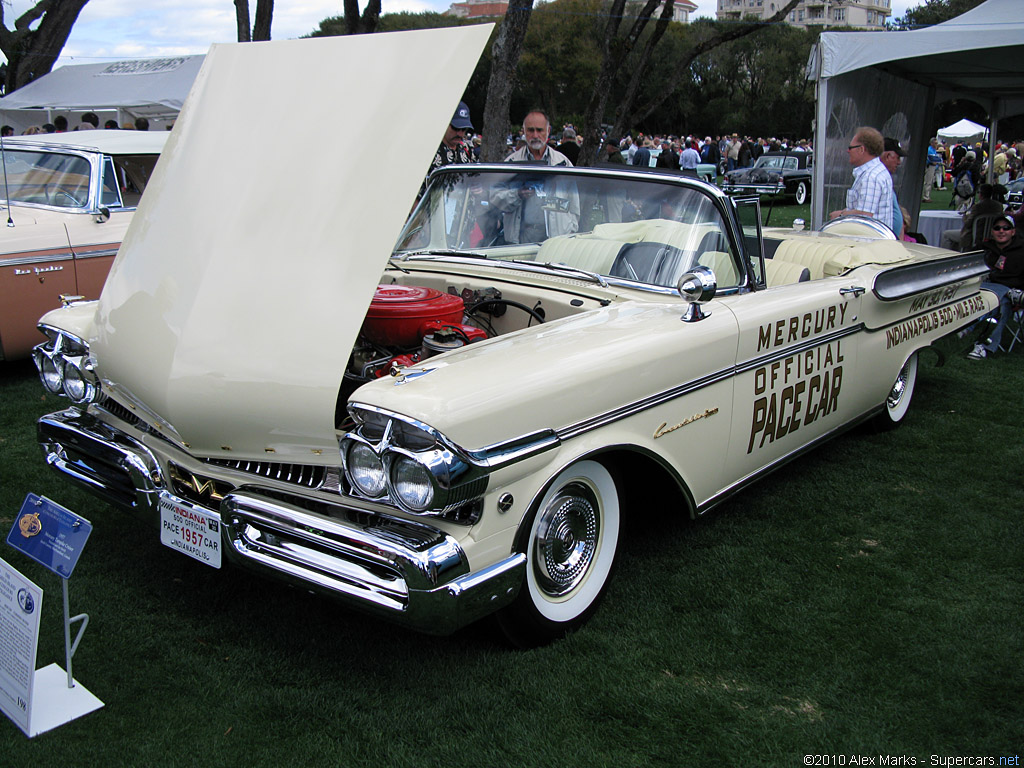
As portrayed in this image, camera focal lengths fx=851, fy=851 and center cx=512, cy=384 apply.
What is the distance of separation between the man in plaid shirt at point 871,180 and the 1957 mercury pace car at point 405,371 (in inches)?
123

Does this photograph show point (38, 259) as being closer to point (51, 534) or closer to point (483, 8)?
point (51, 534)

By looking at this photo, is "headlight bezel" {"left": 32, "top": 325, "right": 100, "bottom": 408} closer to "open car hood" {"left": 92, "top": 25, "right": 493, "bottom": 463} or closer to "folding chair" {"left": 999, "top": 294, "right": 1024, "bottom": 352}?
"open car hood" {"left": 92, "top": 25, "right": 493, "bottom": 463}

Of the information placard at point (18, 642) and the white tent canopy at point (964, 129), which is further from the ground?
the white tent canopy at point (964, 129)

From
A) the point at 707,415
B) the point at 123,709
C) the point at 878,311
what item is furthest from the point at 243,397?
the point at 878,311

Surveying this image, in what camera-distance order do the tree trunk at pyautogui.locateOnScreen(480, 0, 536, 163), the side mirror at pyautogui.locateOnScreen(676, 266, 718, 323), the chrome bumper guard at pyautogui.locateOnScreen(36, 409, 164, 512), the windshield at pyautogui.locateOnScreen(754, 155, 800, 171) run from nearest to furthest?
the chrome bumper guard at pyautogui.locateOnScreen(36, 409, 164, 512)
the side mirror at pyautogui.locateOnScreen(676, 266, 718, 323)
the tree trunk at pyautogui.locateOnScreen(480, 0, 536, 163)
the windshield at pyautogui.locateOnScreen(754, 155, 800, 171)

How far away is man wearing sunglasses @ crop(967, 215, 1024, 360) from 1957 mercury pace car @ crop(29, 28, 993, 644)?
14.1ft

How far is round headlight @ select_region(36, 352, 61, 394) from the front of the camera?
336cm

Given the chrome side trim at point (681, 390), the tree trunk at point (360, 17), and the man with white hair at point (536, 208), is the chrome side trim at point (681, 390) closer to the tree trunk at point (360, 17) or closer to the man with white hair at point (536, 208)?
the man with white hair at point (536, 208)

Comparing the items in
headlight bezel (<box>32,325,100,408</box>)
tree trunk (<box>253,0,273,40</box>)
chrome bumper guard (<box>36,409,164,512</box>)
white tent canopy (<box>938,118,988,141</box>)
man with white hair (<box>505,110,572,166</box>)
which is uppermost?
tree trunk (<box>253,0,273,40</box>)

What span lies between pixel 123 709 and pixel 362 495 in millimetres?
980

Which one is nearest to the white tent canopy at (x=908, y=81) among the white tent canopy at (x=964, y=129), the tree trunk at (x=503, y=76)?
the tree trunk at (x=503, y=76)

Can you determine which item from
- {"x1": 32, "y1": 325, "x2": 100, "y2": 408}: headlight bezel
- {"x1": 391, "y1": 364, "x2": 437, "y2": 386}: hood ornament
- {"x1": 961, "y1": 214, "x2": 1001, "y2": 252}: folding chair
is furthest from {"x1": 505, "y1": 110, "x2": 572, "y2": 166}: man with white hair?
{"x1": 961, "y1": 214, "x2": 1001, "y2": 252}: folding chair

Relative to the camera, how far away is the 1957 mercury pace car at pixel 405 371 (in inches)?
94.1

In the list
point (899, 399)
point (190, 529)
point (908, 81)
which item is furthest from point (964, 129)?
point (190, 529)
